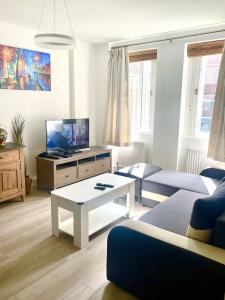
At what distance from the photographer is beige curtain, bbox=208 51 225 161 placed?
11.5 ft

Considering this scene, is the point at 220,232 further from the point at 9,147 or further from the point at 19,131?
the point at 19,131

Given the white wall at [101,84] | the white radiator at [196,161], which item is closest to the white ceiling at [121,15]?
the white wall at [101,84]

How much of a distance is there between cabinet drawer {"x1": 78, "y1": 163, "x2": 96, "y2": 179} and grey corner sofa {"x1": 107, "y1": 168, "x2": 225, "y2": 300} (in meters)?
2.17

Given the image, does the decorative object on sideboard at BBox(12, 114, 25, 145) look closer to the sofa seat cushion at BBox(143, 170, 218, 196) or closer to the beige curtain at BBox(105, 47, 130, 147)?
the beige curtain at BBox(105, 47, 130, 147)

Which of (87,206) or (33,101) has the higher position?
(33,101)

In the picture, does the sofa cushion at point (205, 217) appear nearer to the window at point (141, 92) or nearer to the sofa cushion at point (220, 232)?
the sofa cushion at point (220, 232)

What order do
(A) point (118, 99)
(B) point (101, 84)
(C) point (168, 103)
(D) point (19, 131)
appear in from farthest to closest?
(B) point (101, 84)
(A) point (118, 99)
(C) point (168, 103)
(D) point (19, 131)

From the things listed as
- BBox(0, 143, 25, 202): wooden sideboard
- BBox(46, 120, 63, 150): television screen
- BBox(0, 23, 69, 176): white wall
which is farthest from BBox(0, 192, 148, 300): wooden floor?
BBox(0, 23, 69, 176): white wall

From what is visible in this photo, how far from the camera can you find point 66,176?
3.93 m

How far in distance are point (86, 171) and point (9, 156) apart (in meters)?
1.39

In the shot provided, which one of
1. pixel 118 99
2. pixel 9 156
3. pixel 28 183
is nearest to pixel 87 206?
pixel 9 156

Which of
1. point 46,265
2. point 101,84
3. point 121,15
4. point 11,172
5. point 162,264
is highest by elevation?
point 121,15

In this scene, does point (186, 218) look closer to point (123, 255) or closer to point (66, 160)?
point (123, 255)

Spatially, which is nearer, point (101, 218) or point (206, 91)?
point (101, 218)
